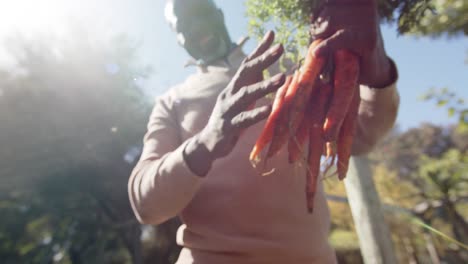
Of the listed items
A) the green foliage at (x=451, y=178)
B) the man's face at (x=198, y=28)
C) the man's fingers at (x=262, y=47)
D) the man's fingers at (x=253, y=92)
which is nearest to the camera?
the man's fingers at (x=253, y=92)

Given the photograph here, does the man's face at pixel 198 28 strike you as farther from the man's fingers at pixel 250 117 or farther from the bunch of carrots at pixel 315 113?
the man's fingers at pixel 250 117

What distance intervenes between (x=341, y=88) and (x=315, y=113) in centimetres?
12

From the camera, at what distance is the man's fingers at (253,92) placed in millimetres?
732

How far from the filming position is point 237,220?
113cm

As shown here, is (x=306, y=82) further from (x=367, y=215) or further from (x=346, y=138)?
(x=367, y=215)

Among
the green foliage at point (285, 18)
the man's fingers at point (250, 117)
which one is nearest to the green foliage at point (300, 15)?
the green foliage at point (285, 18)

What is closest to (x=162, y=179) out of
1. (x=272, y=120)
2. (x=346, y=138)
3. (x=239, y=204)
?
(x=239, y=204)

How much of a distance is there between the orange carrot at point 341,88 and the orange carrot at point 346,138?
0.32 ft

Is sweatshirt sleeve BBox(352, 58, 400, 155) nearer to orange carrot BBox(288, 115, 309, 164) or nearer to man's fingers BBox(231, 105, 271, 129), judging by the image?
orange carrot BBox(288, 115, 309, 164)

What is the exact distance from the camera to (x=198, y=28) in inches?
68.3

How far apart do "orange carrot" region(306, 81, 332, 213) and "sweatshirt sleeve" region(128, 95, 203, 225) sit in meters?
0.38

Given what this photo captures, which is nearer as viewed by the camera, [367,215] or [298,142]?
[298,142]

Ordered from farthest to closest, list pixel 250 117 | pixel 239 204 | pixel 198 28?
pixel 198 28, pixel 239 204, pixel 250 117

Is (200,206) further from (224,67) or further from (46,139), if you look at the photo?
(46,139)
